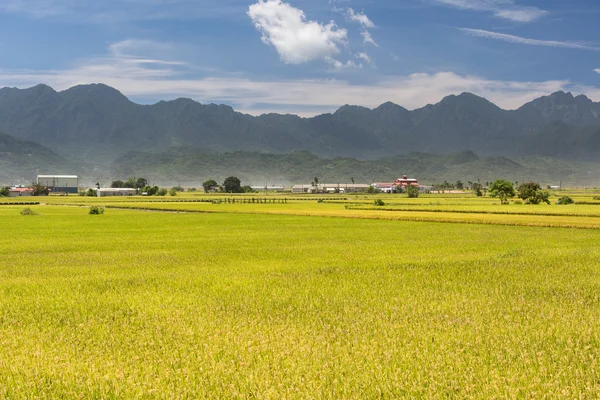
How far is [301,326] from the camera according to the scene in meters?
17.1

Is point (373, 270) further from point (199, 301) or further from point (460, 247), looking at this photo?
point (460, 247)

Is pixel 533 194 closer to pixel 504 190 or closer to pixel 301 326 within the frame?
pixel 504 190

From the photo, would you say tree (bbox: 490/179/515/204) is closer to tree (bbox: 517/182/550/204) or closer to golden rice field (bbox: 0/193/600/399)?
tree (bbox: 517/182/550/204)

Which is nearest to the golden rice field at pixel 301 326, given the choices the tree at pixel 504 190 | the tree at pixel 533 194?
the tree at pixel 533 194

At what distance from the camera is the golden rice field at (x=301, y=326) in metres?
12.3

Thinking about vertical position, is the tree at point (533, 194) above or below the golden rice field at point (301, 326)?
above

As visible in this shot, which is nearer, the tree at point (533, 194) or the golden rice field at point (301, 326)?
the golden rice field at point (301, 326)

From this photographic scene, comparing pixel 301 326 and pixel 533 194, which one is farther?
pixel 533 194

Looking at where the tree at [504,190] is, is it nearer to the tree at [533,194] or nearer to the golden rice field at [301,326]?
the tree at [533,194]

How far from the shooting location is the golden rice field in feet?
40.5

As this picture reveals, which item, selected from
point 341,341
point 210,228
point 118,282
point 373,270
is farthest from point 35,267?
point 210,228

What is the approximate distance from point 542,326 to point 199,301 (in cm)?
1128

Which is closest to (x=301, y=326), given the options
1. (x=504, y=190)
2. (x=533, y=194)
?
(x=504, y=190)

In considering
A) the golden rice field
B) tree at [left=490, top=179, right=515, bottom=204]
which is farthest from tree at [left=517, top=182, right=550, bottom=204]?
the golden rice field
